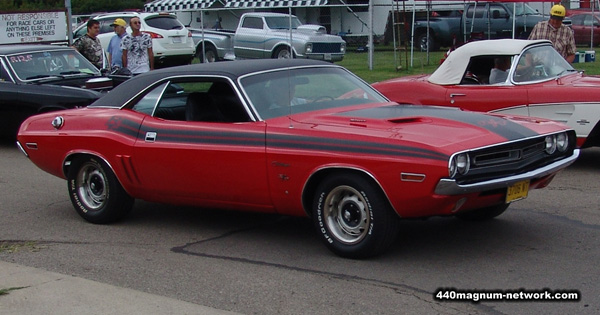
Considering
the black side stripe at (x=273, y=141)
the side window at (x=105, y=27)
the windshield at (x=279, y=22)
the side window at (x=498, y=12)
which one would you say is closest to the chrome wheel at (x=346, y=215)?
the black side stripe at (x=273, y=141)

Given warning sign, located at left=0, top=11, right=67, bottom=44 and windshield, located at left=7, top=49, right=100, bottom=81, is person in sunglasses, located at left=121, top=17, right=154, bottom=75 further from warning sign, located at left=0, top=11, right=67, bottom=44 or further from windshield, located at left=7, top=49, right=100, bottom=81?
warning sign, located at left=0, top=11, right=67, bottom=44

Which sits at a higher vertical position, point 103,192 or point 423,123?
point 423,123

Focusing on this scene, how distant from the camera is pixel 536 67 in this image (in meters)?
9.47

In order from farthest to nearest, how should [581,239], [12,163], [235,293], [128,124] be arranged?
1. [12,163]
2. [128,124]
3. [581,239]
4. [235,293]

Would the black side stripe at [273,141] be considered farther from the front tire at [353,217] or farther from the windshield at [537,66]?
the windshield at [537,66]

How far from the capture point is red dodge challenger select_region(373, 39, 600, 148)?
891 cm

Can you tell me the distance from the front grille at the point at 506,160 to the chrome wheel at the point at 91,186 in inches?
134

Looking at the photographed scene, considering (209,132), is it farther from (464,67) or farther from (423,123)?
(464,67)

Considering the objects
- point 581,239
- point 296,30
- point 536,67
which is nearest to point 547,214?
point 581,239

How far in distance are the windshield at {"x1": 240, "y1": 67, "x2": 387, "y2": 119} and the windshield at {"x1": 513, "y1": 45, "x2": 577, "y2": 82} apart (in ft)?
9.41

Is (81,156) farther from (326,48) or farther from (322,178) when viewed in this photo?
(326,48)

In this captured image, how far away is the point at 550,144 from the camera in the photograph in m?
6.20

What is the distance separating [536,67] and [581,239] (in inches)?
144

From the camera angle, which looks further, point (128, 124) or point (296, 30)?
point (296, 30)
